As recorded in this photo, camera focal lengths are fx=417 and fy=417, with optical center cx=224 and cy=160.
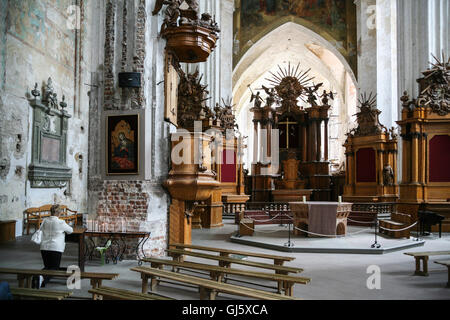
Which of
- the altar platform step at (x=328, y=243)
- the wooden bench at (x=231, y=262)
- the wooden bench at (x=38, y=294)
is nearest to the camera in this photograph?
the wooden bench at (x=38, y=294)

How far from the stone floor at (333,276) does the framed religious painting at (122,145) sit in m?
1.59

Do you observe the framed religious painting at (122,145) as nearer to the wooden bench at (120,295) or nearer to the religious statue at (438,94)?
the wooden bench at (120,295)

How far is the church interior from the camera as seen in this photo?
5.60 meters

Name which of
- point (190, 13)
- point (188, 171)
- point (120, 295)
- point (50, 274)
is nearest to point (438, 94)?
point (190, 13)

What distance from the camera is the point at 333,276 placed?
6.19 meters

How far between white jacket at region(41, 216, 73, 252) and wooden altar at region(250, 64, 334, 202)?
628 inches

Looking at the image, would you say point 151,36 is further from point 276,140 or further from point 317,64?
point 317,64

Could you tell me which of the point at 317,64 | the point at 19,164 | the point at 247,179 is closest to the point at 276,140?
the point at 247,179

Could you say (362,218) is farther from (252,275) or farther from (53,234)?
(53,234)

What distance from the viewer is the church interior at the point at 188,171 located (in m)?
5.60

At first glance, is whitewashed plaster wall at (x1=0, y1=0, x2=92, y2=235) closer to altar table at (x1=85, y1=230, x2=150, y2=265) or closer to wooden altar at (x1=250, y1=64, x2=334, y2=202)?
altar table at (x1=85, y1=230, x2=150, y2=265)

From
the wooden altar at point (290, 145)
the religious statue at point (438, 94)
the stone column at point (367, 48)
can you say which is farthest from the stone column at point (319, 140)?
the religious statue at point (438, 94)

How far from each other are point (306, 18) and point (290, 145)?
29.8 feet

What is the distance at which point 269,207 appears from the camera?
671 inches
